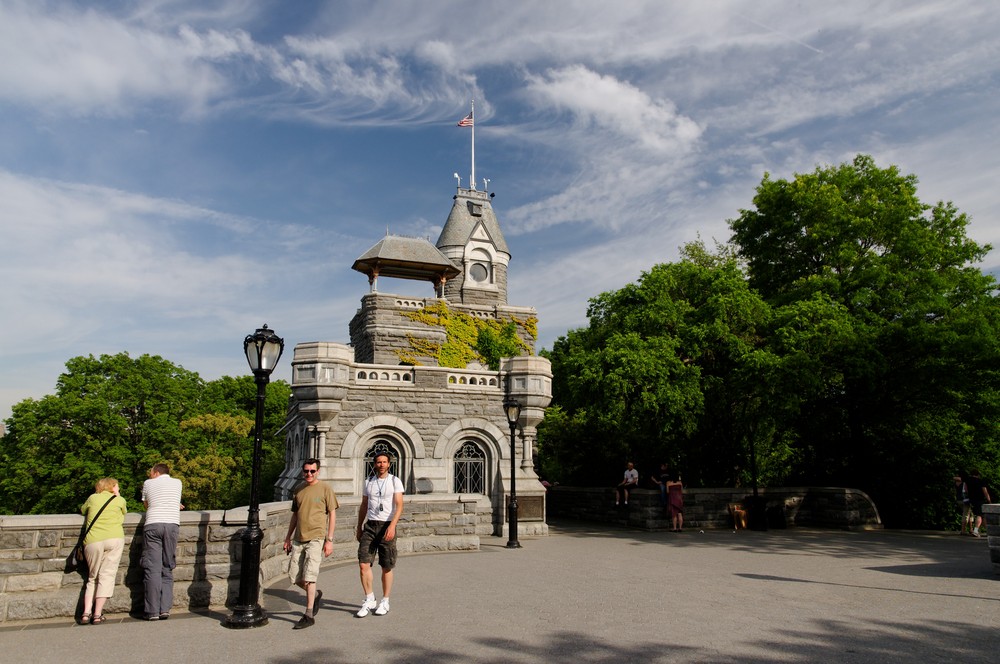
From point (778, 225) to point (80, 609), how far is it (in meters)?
21.4

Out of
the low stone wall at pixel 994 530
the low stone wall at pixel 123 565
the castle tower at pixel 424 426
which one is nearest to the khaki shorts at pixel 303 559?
the low stone wall at pixel 123 565

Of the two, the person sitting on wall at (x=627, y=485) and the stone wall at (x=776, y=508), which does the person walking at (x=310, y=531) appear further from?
the person sitting on wall at (x=627, y=485)

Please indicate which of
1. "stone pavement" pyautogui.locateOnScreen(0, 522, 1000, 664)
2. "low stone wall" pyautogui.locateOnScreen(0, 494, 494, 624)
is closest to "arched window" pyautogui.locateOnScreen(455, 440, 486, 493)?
"stone pavement" pyautogui.locateOnScreen(0, 522, 1000, 664)

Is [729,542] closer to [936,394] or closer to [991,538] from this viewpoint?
[991,538]

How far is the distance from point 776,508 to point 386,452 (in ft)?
33.5

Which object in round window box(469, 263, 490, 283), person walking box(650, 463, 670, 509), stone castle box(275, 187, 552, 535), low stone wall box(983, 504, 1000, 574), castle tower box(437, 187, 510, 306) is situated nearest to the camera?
low stone wall box(983, 504, 1000, 574)

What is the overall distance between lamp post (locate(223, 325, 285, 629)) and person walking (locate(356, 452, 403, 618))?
1041 mm

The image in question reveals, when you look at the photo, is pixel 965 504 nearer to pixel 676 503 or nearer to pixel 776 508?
pixel 776 508

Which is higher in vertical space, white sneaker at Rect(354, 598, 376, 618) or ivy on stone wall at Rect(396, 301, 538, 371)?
ivy on stone wall at Rect(396, 301, 538, 371)

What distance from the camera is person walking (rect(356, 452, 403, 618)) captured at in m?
7.27

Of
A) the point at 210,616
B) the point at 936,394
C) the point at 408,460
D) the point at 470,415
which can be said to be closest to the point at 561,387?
the point at 470,415

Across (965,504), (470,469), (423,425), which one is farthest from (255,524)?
(965,504)

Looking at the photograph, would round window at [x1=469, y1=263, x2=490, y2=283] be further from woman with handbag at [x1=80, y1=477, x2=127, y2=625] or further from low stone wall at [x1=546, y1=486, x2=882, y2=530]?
woman with handbag at [x1=80, y1=477, x2=127, y2=625]

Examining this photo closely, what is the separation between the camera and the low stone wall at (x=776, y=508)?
17.9 m
